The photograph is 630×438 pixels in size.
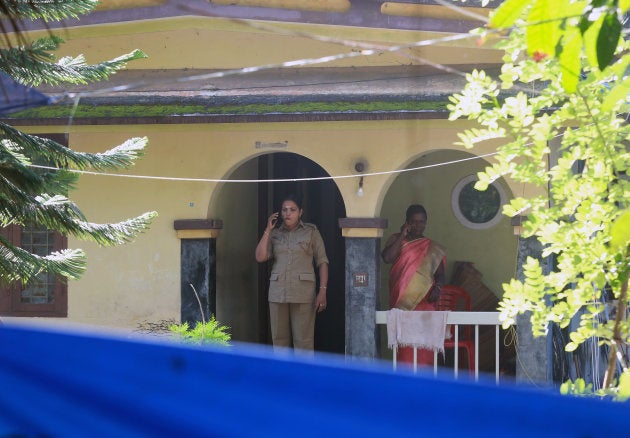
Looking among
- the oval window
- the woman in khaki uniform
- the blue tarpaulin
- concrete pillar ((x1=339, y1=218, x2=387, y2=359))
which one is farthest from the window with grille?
the blue tarpaulin

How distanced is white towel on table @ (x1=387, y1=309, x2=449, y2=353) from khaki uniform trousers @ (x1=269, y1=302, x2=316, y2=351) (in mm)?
773

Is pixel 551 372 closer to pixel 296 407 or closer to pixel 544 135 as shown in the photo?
pixel 544 135

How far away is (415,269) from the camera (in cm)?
965

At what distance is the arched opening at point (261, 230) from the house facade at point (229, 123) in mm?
492

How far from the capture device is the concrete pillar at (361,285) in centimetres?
915

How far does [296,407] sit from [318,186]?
943 centimetres

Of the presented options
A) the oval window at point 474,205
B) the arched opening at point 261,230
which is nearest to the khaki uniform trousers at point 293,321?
the arched opening at point 261,230

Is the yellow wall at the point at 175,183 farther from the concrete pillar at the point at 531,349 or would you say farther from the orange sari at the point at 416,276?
the concrete pillar at the point at 531,349

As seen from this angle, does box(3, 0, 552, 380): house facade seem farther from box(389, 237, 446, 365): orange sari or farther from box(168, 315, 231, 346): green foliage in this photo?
box(168, 315, 231, 346): green foliage

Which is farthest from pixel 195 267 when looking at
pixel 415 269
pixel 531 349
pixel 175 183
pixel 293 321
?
pixel 531 349

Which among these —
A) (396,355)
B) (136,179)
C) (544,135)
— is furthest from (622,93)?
(136,179)

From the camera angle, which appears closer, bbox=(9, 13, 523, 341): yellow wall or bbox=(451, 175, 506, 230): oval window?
bbox=(9, 13, 523, 341): yellow wall

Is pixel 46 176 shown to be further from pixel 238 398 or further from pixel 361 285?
pixel 238 398

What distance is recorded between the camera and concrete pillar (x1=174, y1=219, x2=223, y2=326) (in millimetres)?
9453
